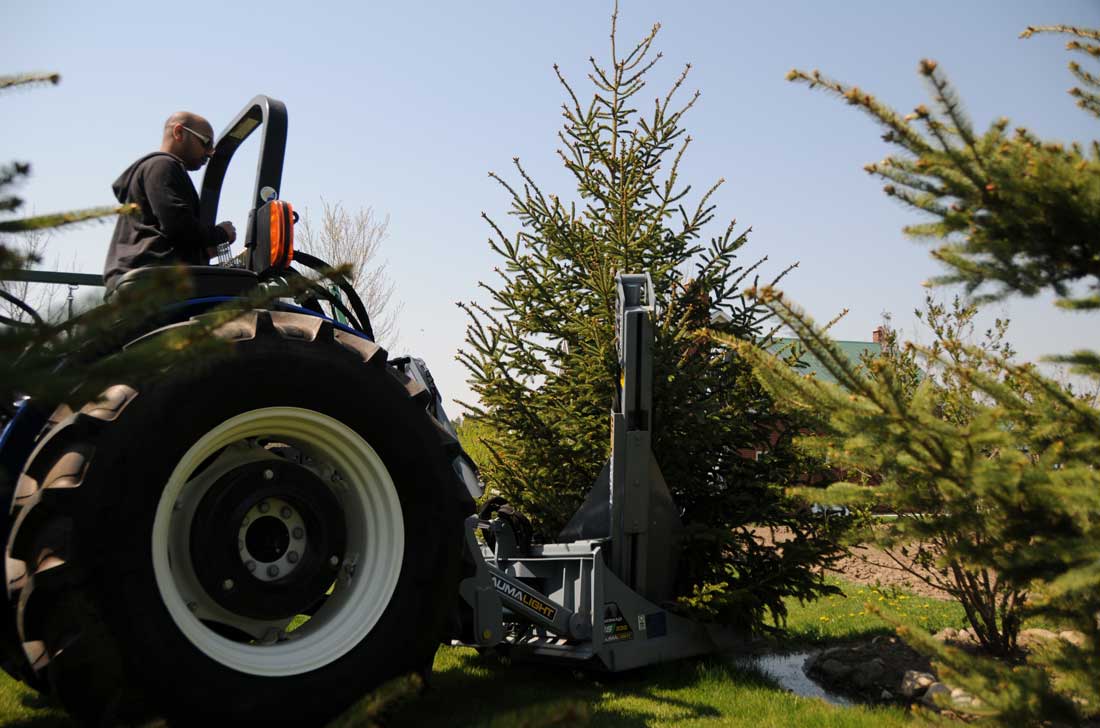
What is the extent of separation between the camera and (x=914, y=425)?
236 centimetres

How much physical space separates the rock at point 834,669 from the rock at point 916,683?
0.36 meters

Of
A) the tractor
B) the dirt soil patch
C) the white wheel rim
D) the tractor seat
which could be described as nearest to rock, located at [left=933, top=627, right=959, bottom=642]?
the dirt soil patch

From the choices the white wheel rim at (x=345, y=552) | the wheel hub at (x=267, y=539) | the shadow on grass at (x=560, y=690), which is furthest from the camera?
the shadow on grass at (x=560, y=690)

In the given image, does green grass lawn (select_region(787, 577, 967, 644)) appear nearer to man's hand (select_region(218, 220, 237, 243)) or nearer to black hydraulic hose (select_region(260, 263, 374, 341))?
black hydraulic hose (select_region(260, 263, 374, 341))

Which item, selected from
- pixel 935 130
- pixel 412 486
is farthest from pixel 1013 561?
pixel 412 486

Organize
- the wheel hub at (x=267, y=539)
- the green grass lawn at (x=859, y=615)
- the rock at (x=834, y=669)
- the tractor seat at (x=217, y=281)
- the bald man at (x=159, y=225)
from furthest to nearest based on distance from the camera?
the green grass lawn at (x=859, y=615), the rock at (x=834, y=669), the bald man at (x=159, y=225), the tractor seat at (x=217, y=281), the wheel hub at (x=267, y=539)

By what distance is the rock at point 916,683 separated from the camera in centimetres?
455

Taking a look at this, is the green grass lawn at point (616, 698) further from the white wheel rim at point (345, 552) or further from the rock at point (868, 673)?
the rock at point (868, 673)

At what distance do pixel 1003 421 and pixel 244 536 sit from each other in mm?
2234

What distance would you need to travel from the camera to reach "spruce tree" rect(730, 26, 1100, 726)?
2.20m

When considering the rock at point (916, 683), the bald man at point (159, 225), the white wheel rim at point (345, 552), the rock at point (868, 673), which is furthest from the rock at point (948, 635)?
the bald man at point (159, 225)

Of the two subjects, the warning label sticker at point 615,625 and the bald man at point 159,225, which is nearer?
the bald man at point 159,225

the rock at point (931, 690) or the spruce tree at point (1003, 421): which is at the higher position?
the spruce tree at point (1003, 421)

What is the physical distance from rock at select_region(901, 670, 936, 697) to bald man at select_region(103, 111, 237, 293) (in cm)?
373
